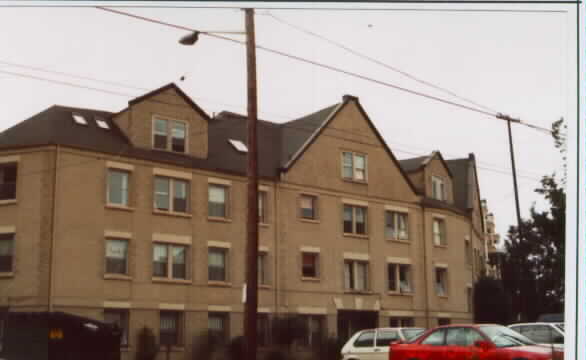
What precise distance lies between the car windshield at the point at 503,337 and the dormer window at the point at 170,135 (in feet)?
37.9

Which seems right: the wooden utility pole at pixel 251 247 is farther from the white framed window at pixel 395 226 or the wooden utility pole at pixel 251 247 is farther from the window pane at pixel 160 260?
the window pane at pixel 160 260

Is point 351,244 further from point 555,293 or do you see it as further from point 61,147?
point 555,293

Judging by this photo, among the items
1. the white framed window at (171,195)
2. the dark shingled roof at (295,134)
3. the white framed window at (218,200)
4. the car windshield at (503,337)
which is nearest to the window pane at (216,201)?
the white framed window at (218,200)

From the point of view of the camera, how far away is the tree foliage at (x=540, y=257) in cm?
759

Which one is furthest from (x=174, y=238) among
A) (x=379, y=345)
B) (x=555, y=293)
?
(x=555, y=293)

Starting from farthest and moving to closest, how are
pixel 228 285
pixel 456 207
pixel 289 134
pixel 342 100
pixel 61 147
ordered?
pixel 228 285
pixel 289 134
pixel 61 147
pixel 456 207
pixel 342 100

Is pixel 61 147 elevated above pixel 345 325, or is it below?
above

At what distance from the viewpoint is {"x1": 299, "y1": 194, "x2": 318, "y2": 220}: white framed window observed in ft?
64.5

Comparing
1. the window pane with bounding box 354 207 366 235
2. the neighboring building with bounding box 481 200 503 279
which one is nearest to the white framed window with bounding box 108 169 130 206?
the window pane with bounding box 354 207 366 235

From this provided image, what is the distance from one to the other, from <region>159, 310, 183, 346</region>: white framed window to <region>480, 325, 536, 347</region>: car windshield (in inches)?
388

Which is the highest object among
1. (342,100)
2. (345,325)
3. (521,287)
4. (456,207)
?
(342,100)

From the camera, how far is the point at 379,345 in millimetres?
14070

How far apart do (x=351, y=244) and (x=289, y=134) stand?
3335 millimetres

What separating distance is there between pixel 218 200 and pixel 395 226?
5.24 m
